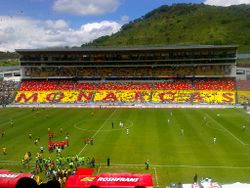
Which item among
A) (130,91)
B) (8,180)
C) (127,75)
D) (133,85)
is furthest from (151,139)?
(127,75)

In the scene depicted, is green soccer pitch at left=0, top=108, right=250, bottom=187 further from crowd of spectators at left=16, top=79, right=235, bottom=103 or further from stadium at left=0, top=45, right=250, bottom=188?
crowd of spectators at left=16, top=79, right=235, bottom=103

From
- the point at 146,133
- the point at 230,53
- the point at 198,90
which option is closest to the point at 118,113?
the point at 146,133

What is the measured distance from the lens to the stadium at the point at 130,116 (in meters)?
29.3

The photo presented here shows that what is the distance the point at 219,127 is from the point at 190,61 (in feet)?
125

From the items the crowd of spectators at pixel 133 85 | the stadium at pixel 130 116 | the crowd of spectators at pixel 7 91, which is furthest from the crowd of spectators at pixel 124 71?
the crowd of spectators at pixel 7 91

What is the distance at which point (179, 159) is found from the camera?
3125 cm

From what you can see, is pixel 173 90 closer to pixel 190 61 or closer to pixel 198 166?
pixel 190 61

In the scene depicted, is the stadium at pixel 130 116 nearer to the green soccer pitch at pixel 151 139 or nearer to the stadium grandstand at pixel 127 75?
the green soccer pitch at pixel 151 139

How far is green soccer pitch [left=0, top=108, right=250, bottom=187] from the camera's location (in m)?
28.9

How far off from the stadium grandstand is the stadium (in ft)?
0.75

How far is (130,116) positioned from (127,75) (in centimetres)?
2942

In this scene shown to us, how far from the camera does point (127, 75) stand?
278ft

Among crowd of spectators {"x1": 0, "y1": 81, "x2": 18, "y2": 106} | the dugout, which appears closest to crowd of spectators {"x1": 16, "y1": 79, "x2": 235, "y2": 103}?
crowd of spectators {"x1": 0, "y1": 81, "x2": 18, "y2": 106}

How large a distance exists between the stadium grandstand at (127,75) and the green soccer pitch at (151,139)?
12.0 m
